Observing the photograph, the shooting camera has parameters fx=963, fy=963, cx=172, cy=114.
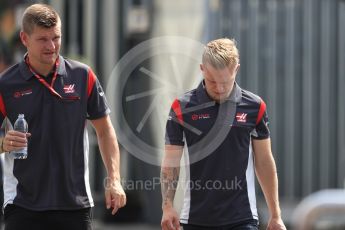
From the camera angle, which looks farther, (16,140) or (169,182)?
(169,182)

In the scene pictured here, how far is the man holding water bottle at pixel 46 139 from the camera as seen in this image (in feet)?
19.0

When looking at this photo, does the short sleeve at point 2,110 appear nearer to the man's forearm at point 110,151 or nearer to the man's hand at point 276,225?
the man's forearm at point 110,151

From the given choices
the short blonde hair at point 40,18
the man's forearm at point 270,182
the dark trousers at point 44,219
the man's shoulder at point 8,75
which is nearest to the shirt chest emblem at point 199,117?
the man's forearm at point 270,182

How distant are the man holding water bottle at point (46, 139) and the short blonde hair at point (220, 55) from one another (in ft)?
2.64

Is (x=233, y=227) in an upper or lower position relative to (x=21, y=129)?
lower

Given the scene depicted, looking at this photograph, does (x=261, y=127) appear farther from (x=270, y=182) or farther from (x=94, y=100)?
(x=94, y=100)

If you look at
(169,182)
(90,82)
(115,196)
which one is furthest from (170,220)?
(90,82)

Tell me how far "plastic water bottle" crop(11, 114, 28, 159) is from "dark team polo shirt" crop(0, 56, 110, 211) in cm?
6

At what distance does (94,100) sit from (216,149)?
0.82 meters

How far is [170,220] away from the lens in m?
5.89

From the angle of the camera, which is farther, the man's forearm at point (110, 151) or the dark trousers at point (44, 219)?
the man's forearm at point (110, 151)

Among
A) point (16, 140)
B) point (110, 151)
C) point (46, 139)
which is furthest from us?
point (110, 151)

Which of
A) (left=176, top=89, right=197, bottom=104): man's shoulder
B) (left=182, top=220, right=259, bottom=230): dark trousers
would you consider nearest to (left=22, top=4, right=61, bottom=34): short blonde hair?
(left=176, top=89, right=197, bottom=104): man's shoulder

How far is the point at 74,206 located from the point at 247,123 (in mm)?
1175
